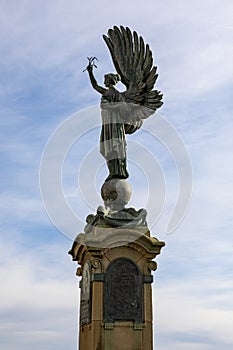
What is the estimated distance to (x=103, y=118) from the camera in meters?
14.1

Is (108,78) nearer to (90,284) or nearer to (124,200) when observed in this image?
(124,200)

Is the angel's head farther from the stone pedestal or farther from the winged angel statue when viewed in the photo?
the stone pedestal

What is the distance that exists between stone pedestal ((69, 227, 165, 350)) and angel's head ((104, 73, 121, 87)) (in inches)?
156

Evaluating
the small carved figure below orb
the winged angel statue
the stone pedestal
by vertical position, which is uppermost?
the winged angel statue

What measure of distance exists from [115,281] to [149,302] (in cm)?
85

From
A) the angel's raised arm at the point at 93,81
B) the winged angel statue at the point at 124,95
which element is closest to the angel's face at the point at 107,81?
the winged angel statue at the point at 124,95

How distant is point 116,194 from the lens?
1305 cm

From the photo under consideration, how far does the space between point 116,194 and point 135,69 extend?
3.62 meters

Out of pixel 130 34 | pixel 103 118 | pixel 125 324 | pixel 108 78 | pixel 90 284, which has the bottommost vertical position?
pixel 125 324

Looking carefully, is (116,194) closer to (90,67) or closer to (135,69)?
(90,67)

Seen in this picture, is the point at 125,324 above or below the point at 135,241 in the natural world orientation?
below

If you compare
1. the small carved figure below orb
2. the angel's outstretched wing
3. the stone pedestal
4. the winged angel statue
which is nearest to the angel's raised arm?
the winged angel statue

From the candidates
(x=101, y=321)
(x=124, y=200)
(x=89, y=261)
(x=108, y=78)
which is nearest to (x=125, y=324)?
(x=101, y=321)

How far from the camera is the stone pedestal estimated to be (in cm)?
1170
